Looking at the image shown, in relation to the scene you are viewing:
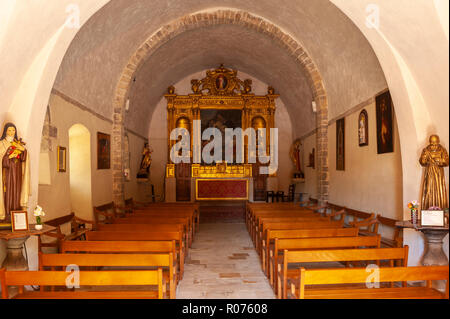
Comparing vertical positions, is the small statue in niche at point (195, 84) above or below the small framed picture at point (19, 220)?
above

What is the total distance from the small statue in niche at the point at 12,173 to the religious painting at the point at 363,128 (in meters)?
6.25

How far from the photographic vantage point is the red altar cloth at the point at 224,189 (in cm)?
1402

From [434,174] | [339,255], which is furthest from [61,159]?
[434,174]

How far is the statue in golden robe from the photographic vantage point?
13.7 feet

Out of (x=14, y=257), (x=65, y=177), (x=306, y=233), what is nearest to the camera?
(x=14, y=257)

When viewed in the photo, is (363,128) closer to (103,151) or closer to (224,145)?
(103,151)

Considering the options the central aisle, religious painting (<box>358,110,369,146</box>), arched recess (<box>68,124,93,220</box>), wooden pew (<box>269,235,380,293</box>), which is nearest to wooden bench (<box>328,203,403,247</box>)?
wooden pew (<box>269,235,380,293</box>)

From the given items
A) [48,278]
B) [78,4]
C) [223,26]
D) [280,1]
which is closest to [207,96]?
[223,26]

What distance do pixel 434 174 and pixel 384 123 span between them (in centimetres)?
237

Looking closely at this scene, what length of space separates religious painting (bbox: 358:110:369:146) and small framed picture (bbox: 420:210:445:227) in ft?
10.9

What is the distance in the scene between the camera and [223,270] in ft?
19.1

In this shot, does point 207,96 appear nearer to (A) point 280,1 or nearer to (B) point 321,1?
(A) point 280,1

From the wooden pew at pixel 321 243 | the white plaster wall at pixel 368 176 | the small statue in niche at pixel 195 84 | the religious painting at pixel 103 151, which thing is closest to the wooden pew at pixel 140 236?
the wooden pew at pixel 321 243

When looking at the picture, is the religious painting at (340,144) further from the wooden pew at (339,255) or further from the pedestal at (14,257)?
the pedestal at (14,257)
